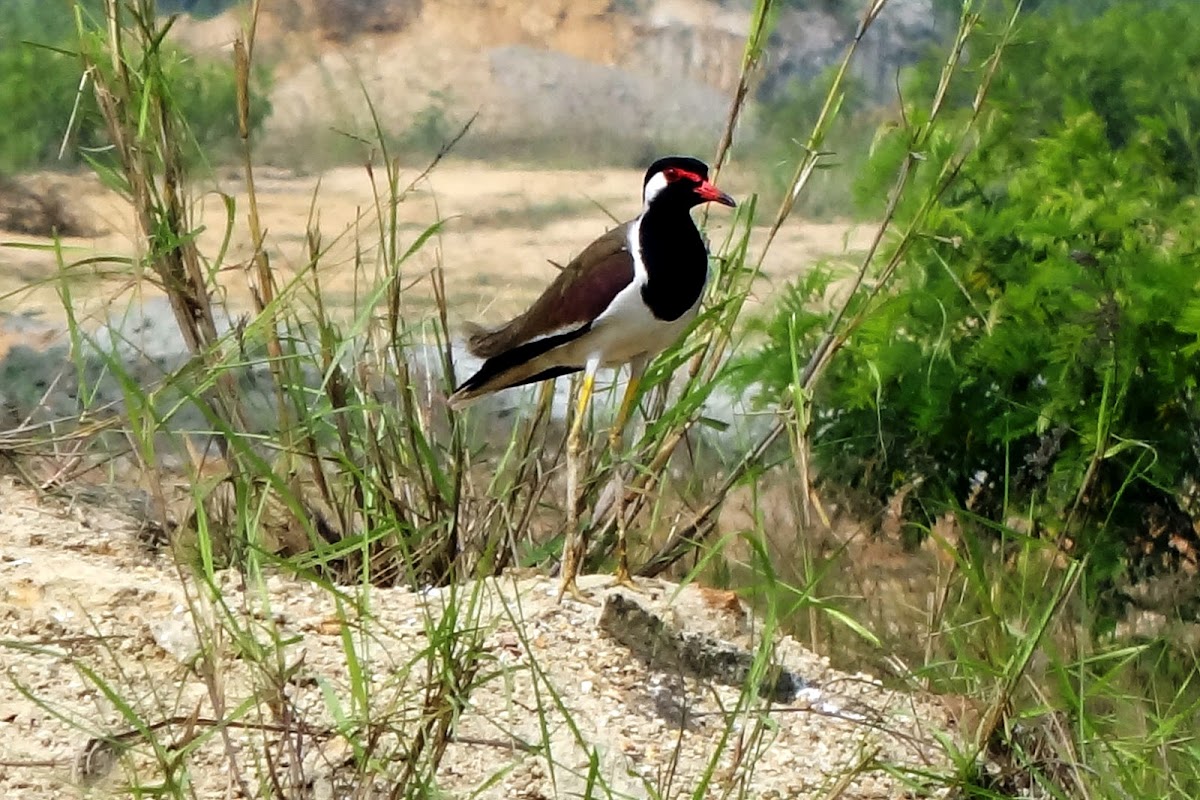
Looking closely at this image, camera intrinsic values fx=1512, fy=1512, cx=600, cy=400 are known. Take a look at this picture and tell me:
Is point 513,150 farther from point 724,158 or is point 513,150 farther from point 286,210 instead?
point 724,158

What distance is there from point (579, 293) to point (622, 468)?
209 millimetres

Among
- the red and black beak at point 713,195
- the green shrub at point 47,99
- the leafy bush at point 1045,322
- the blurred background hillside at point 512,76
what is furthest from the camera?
the blurred background hillside at point 512,76

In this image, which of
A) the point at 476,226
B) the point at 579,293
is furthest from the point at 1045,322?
the point at 476,226

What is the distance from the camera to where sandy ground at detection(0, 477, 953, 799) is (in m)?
1.15

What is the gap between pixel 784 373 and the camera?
6.78 feet

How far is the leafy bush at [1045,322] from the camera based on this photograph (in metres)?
1.97

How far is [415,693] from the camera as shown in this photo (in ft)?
3.50

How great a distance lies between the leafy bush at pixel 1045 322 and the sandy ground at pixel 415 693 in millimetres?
571

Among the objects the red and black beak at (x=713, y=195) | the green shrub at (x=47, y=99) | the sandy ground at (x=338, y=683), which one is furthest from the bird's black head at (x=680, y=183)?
the green shrub at (x=47, y=99)

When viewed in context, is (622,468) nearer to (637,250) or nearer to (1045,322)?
(637,250)

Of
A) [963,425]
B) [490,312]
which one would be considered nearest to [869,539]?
[963,425]

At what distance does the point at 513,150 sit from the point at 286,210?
1.66 ft

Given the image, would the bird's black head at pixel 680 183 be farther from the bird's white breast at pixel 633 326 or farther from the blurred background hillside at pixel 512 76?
the blurred background hillside at pixel 512 76

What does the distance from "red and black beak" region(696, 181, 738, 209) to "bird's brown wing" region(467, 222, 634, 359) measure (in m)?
0.11
